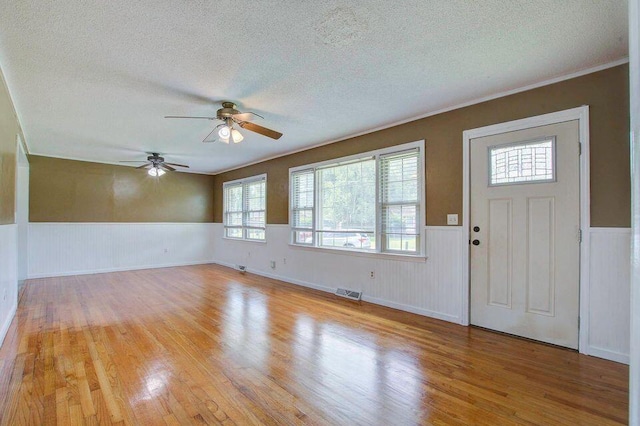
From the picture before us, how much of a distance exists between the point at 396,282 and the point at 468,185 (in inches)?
59.9

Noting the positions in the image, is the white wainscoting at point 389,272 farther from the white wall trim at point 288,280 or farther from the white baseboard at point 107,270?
the white baseboard at point 107,270

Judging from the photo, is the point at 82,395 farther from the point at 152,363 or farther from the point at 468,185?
the point at 468,185

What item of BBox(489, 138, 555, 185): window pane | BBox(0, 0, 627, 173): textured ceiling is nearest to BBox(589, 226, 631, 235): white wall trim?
BBox(489, 138, 555, 185): window pane

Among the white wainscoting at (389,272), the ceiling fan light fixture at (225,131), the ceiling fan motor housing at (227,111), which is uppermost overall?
the ceiling fan motor housing at (227,111)

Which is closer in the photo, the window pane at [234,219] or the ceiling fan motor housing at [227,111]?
the ceiling fan motor housing at [227,111]

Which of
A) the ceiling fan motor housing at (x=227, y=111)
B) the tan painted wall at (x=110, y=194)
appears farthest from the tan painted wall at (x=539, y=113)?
the tan painted wall at (x=110, y=194)

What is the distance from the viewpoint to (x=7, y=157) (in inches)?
129

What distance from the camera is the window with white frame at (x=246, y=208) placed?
700 centimetres

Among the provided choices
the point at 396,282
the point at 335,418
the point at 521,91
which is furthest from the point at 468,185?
the point at 335,418

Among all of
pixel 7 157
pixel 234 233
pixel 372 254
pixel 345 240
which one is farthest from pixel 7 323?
pixel 234 233

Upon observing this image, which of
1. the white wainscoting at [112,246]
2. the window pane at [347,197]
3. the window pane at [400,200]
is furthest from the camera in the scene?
the white wainscoting at [112,246]

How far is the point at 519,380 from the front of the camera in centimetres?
245

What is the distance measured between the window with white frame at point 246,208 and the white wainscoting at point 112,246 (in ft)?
3.17

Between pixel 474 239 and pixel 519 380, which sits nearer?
pixel 519 380
